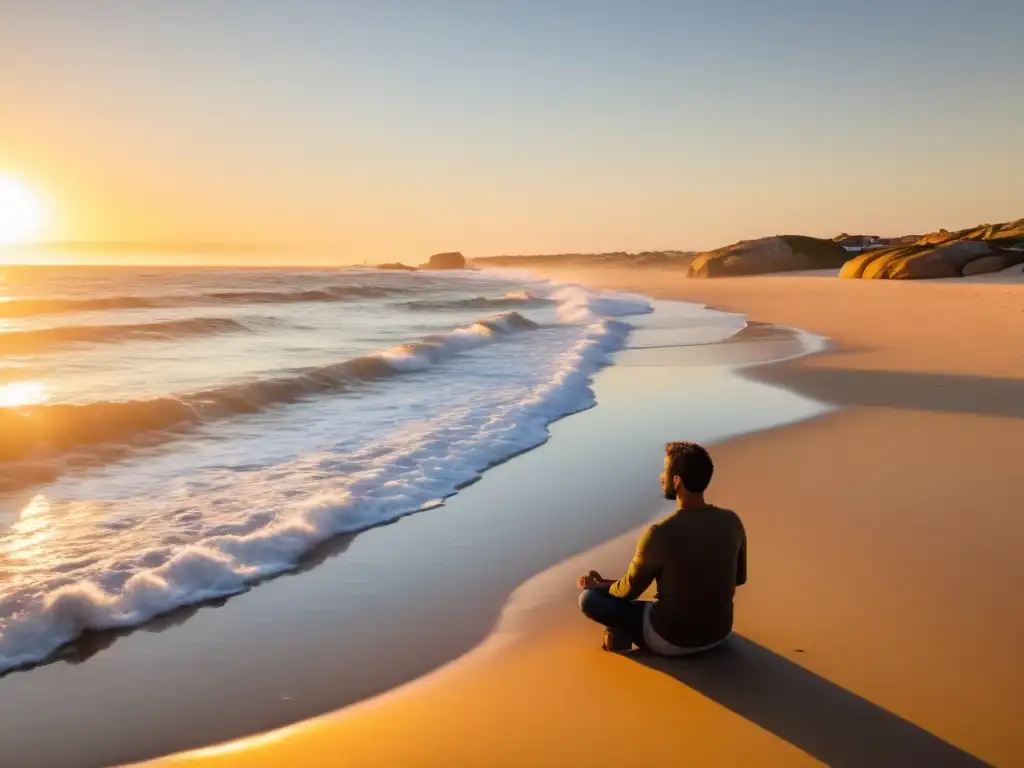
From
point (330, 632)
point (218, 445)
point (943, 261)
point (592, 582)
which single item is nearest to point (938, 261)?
point (943, 261)

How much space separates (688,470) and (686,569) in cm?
48

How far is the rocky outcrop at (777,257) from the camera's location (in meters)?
62.7

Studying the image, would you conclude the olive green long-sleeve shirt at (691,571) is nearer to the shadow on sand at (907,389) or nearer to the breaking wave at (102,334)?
the shadow on sand at (907,389)

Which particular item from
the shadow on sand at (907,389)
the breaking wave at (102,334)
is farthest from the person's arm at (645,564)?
the breaking wave at (102,334)

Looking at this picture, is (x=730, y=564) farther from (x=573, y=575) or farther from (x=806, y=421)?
(x=806, y=421)

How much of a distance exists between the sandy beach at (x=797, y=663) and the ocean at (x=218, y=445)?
2.04 m

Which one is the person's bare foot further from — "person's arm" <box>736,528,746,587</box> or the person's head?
the person's head

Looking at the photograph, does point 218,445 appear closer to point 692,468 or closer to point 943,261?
point 692,468

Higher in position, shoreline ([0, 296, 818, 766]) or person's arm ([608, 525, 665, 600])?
person's arm ([608, 525, 665, 600])

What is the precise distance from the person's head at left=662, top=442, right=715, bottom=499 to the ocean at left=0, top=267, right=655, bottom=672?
3.02 m

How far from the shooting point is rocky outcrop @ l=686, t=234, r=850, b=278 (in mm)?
62656

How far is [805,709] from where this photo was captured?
11.4 feet

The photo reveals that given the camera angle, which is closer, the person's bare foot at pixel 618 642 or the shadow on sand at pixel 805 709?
the shadow on sand at pixel 805 709

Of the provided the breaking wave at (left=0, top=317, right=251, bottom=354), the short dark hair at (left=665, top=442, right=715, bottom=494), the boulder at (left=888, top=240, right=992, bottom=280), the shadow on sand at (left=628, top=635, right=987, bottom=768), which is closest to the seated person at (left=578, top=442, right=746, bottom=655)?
the short dark hair at (left=665, top=442, right=715, bottom=494)
